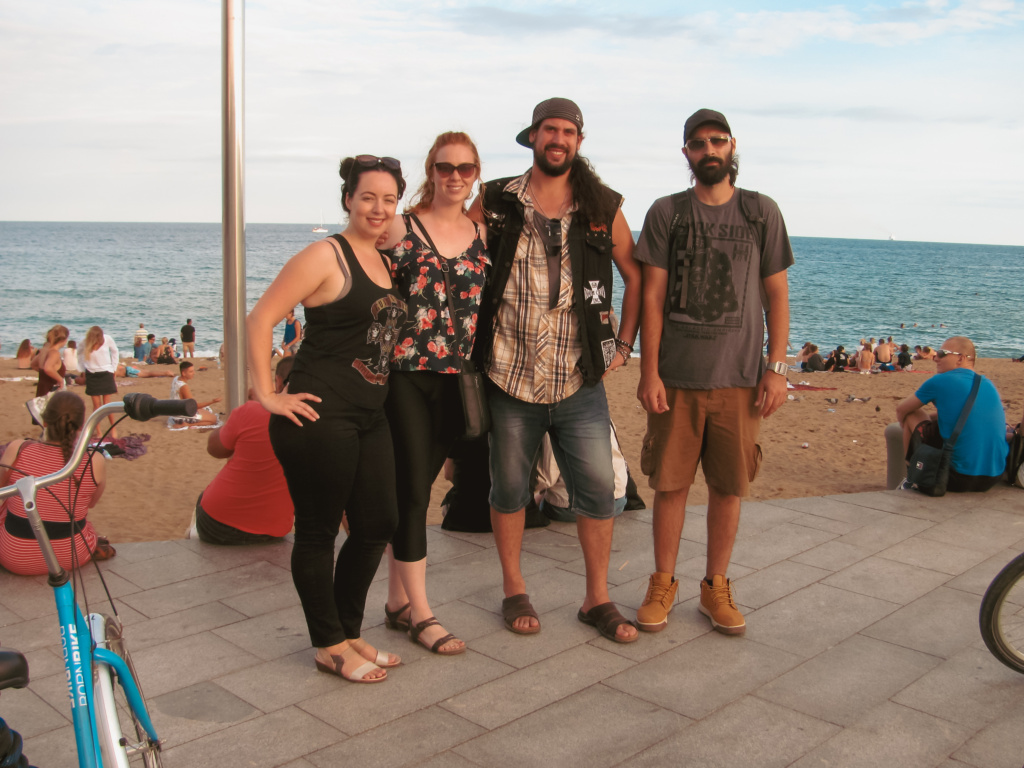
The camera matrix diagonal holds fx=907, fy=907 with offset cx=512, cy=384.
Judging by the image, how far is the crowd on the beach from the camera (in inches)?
122

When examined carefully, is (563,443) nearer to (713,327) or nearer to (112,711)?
(713,327)

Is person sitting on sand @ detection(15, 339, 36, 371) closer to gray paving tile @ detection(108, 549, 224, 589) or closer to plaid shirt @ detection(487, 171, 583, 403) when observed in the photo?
gray paving tile @ detection(108, 549, 224, 589)

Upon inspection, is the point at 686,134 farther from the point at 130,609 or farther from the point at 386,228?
the point at 130,609

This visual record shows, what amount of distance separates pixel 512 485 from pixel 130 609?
182cm

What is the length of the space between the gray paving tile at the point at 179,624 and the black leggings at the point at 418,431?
0.98m

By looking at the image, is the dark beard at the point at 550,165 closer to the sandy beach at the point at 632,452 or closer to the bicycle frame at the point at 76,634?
the bicycle frame at the point at 76,634

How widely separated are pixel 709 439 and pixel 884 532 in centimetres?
216

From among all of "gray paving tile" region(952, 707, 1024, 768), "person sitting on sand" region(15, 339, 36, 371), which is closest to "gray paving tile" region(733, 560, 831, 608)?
"gray paving tile" region(952, 707, 1024, 768)

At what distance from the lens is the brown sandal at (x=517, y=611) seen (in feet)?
12.5

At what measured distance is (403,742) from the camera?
292 centimetres

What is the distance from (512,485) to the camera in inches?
147

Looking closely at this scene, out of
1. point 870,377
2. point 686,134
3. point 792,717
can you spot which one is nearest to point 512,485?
point 792,717

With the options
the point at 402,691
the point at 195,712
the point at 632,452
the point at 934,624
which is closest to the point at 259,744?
the point at 195,712

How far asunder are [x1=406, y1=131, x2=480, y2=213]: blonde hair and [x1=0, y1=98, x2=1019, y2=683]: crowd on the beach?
1 centimetres
